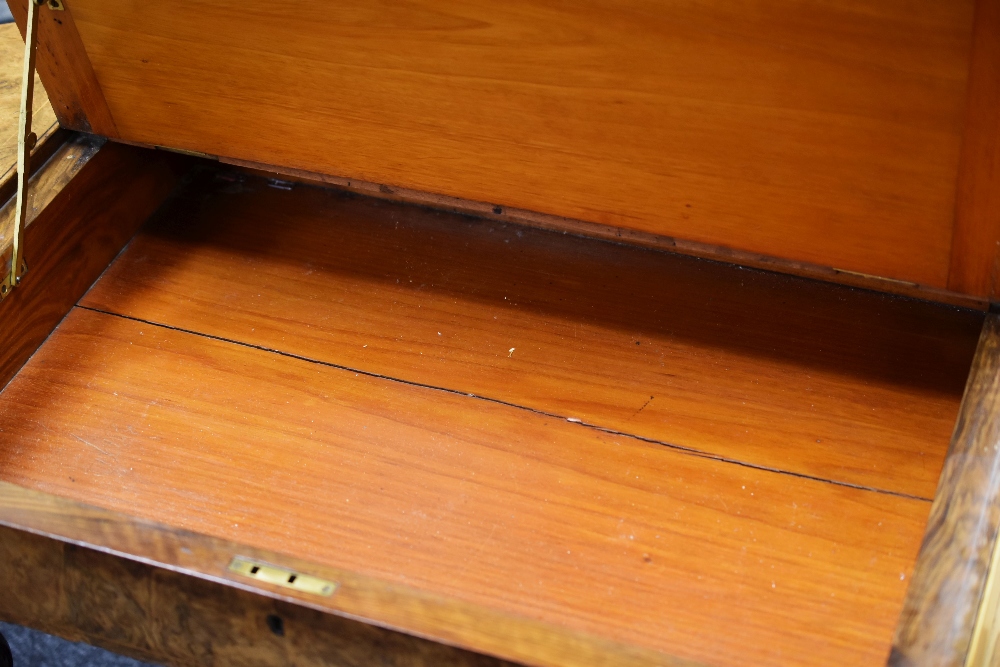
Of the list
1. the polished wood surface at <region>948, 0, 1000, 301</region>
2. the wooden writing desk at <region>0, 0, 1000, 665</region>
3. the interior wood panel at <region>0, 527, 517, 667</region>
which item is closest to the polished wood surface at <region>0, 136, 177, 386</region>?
the wooden writing desk at <region>0, 0, 1000, 665</region>

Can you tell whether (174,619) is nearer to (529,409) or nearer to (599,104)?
(529,409)

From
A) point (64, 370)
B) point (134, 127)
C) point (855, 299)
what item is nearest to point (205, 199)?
point (134, 127)

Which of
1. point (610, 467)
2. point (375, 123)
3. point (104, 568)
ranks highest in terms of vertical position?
point (375, 123)

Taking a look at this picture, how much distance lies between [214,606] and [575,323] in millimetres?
452

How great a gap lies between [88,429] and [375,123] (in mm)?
383

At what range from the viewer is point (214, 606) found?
77 centimetres

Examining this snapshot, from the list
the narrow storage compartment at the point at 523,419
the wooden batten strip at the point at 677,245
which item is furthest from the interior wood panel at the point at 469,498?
the wooden batten strip at the point at 677,245

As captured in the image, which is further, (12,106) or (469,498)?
(12,106)

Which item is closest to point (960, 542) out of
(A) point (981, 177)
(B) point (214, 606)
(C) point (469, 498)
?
(A) point (981, 177)

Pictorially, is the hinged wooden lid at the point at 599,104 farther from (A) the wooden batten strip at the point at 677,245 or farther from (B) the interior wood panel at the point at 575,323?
(B) the interior wood panel at the point at 575,323

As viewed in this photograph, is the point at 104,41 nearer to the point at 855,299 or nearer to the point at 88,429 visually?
the point at 88,429

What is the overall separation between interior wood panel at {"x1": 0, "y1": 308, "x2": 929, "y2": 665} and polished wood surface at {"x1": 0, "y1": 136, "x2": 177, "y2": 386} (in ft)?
0.12

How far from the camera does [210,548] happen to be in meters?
0.77

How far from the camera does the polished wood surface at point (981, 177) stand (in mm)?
745
